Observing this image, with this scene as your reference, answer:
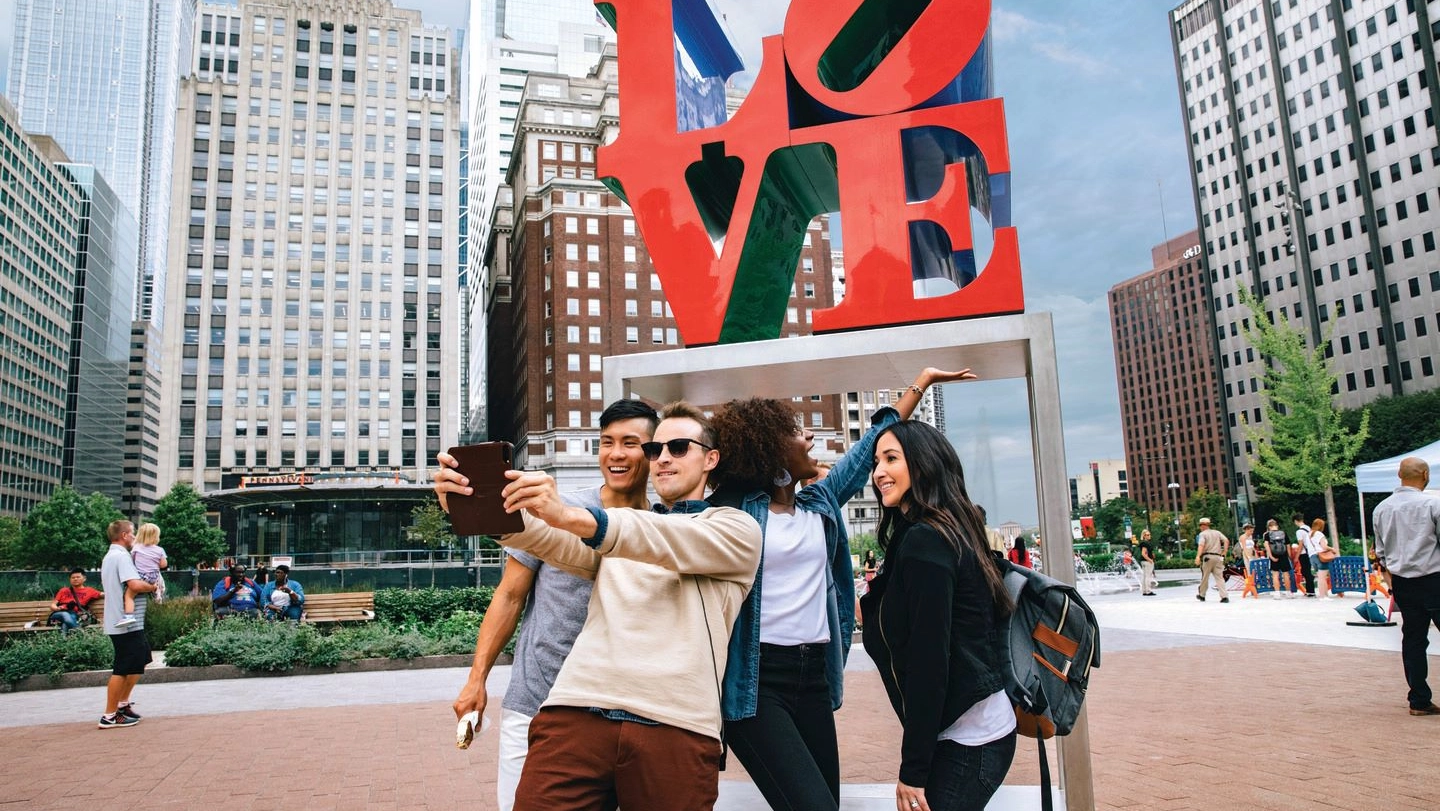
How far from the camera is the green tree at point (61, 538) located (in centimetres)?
5938

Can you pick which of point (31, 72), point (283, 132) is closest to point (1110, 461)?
point (283, 132)

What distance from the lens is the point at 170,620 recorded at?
45.2ft

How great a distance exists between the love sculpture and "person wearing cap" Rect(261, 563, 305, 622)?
1275cm

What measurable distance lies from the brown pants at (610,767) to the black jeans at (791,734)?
487mm

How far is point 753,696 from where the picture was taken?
263 cm

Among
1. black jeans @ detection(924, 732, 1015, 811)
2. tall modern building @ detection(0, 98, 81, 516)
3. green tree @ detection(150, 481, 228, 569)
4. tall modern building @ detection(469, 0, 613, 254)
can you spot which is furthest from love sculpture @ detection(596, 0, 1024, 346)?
tall modern building @ detection(469, 0, 613, 254)

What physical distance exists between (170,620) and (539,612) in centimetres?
1386

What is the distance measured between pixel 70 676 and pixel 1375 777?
525 inches

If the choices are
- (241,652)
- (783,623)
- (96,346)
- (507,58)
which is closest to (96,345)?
(96,346)

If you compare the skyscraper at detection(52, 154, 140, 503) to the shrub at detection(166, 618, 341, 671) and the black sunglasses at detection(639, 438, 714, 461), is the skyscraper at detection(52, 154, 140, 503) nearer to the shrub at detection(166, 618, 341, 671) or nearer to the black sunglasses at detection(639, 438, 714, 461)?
the shrub at detection(166, 618, 341, 671)

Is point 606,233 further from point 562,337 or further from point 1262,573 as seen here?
point 1262,573

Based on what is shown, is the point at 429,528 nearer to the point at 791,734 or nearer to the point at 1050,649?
the point at 791,734

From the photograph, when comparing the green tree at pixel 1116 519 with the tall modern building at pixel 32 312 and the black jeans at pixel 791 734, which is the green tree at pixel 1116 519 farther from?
the tall modern building at pixel 32 312

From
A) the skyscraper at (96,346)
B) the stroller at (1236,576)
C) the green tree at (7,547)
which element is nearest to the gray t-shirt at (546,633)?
the stroller at (1236,576)
